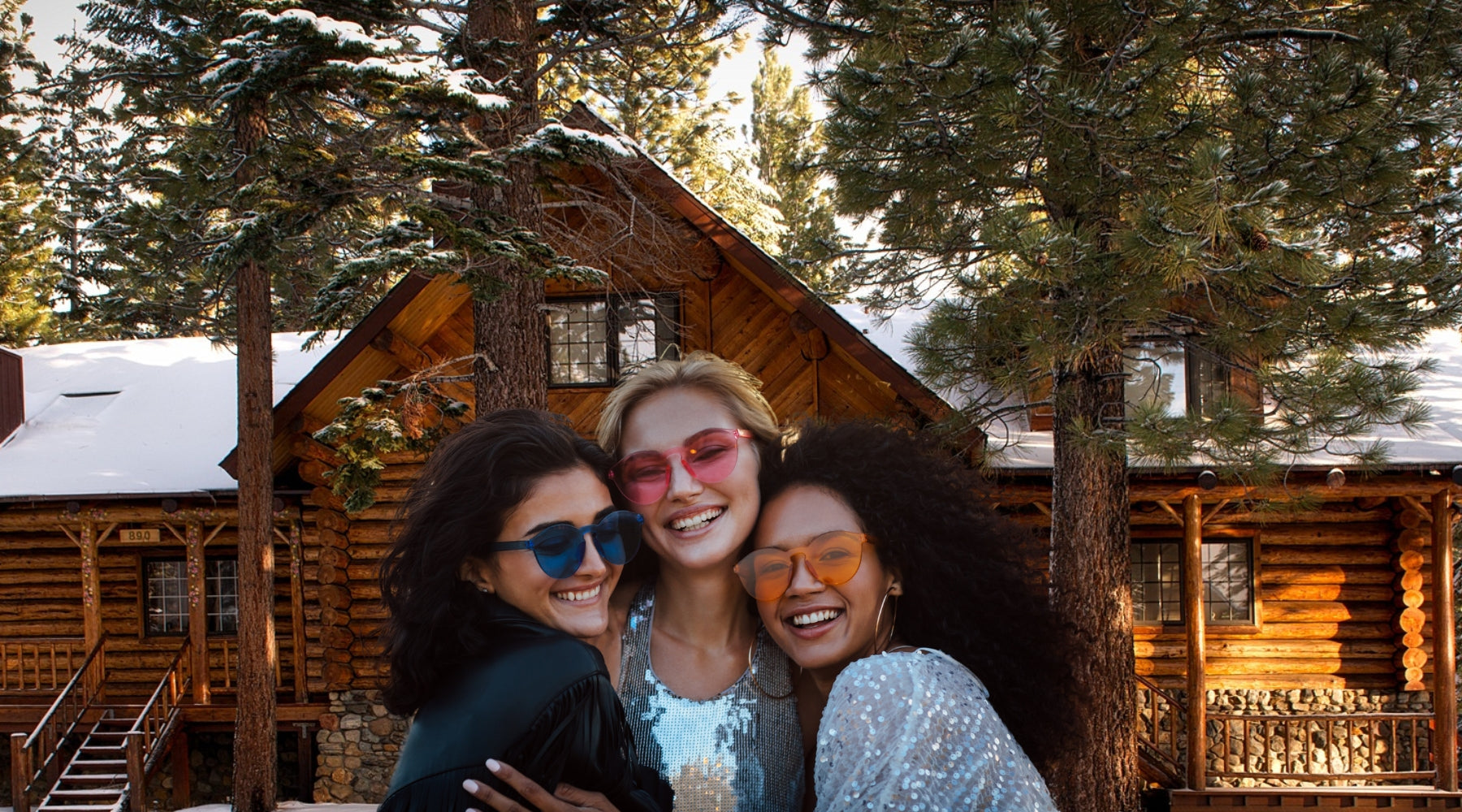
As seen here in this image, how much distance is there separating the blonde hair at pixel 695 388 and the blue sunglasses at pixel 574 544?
0.21 meters

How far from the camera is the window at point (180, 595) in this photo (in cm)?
1504

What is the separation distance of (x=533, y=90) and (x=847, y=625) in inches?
313

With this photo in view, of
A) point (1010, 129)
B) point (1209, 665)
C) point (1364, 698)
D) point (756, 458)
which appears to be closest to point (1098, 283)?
point (1010, 129)

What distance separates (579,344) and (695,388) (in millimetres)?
10300

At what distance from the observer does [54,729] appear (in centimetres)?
1334

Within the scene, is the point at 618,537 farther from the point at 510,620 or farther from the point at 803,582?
the point at 803,582

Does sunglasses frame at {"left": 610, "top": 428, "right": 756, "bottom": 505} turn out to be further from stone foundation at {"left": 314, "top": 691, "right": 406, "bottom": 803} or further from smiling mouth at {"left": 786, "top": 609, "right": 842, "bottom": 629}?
stone foundation at {"left": 314, "top": 691, "right": 406, "bottom": 803}

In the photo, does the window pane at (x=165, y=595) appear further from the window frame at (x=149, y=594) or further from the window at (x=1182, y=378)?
the window at (x=1182, y=378)

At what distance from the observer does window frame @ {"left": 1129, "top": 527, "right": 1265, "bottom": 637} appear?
521 inches

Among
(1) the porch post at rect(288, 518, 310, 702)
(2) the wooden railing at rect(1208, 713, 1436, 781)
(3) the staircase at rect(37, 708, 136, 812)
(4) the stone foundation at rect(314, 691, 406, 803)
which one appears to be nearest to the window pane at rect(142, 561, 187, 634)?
(3) the staircase at rect(37, 708, 136, 812)

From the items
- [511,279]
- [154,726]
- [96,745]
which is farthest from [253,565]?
[511,279]

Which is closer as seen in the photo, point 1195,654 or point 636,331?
point 1195,654

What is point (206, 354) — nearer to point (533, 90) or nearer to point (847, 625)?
point (533, 90)

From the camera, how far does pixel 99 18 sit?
1309 cm
